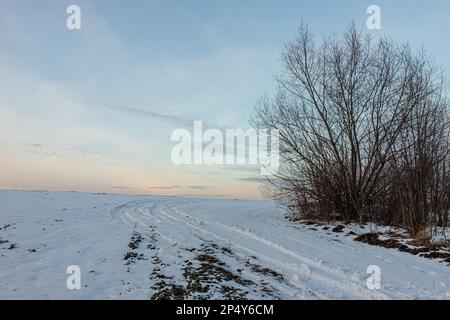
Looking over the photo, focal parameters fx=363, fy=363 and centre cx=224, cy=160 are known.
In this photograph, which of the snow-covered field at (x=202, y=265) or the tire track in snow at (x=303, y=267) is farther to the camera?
the tire track in snow at (x=303, y=267)

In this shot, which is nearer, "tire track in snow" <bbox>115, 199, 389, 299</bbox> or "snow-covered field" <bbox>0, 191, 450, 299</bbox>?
"snow-covered field" <bbox>0, 191, 450, 299</bbox>

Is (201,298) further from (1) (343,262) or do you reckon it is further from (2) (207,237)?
(2) (207,237)

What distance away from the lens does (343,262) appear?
344 inches

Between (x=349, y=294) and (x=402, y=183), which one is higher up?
(x=402, y=183)

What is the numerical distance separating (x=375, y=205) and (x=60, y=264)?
1455 cm

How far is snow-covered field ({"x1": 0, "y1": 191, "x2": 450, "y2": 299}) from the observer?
21.0 ft

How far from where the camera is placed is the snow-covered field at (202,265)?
6.40m

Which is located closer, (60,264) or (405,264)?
(60,264)

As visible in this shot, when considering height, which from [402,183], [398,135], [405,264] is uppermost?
[398,135]

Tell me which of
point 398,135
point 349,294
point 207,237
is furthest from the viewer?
point 398,135

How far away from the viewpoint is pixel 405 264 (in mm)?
8891

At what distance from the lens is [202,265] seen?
8102mm
